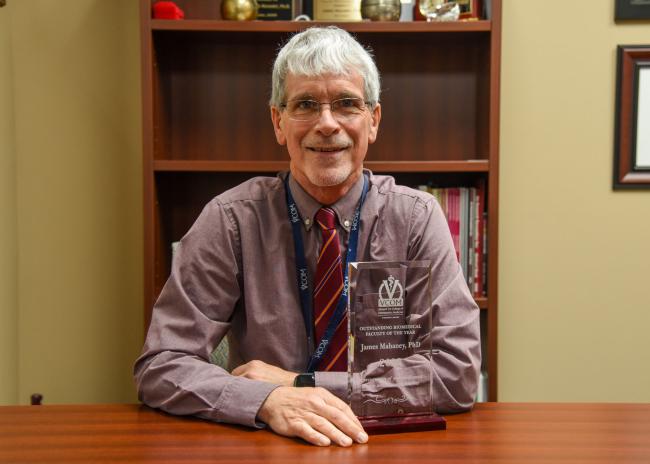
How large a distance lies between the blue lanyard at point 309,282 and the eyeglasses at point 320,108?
188mm

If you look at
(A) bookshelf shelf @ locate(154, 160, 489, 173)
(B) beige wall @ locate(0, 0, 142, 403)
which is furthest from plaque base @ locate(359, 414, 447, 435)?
(B) beige wall @ locate(0, 0, 142, 403)

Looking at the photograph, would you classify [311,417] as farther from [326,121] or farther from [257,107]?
[257,107]

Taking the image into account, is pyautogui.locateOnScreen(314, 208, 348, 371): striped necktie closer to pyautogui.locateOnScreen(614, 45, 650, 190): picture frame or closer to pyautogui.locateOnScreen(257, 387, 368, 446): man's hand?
pyautogui.locateOnScreen(257, 387, 368, 446): man's hand

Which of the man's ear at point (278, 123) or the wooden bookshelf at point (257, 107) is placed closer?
the man's ear at point (278, 123)

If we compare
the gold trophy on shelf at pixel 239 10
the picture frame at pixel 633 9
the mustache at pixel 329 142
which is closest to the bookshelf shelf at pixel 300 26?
the gold trophy on shelf at pixel 239 10

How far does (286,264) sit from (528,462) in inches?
30.8

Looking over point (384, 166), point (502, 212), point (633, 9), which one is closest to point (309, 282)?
point (384, 166)

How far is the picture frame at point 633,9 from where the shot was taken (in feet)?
8.36

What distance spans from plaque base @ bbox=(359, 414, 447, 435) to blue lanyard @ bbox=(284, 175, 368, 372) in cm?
39

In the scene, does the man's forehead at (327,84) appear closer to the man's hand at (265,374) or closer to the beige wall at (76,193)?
the man's hand at (265,374)

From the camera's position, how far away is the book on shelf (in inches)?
93.9

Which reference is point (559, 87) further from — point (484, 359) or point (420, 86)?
point (484, 359)

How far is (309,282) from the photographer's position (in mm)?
1649

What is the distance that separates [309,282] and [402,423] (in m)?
0.55
